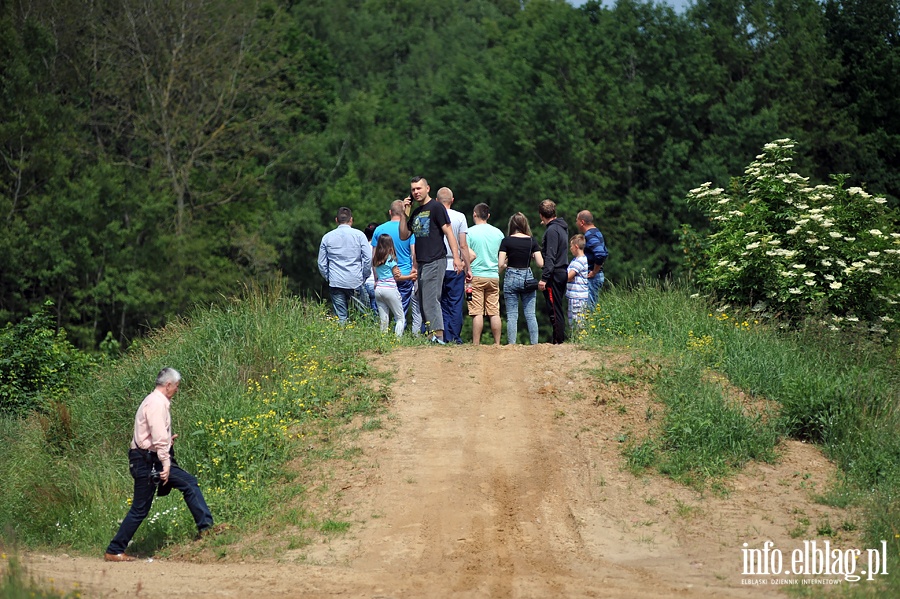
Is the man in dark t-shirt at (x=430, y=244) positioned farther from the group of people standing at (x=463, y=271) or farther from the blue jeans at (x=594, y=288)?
the blue jeans at (x=594, y=288)

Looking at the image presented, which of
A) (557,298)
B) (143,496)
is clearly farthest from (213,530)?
(557,298)

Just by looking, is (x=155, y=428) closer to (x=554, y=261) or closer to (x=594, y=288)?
(x=554, y=261)

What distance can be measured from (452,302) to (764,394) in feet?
13.5

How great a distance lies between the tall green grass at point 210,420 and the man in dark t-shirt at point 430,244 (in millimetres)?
720

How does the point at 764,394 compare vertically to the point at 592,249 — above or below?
below

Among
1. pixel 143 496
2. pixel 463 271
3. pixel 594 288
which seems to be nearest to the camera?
pixel 143 496

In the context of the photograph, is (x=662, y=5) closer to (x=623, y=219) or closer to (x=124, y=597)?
(x=623, y=219)

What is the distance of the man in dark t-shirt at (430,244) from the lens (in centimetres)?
1336

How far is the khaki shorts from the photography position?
47.1ft

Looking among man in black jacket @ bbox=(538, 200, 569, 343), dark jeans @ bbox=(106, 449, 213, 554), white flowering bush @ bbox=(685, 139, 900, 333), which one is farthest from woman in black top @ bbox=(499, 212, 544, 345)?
dark jeans @ bbox=(106, 449, 213, 554)

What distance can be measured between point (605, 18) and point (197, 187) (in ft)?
55.6

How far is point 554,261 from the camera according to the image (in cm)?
1410

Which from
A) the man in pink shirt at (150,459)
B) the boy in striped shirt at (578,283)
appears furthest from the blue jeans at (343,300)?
the man in pink shirt at (150,459)

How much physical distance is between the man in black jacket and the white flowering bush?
2117mm
